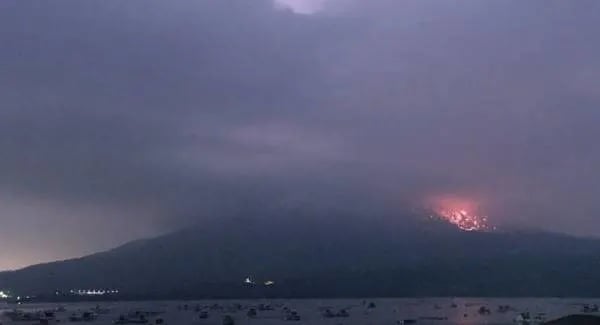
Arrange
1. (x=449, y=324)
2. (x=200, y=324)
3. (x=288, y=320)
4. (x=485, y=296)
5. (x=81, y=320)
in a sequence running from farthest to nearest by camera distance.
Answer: (x=485, y=296) → (x=81, y=320) → (x=288, y=320) → (x=200, y=324) → (x=449, y=324)

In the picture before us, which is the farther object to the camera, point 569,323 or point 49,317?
point 49,317

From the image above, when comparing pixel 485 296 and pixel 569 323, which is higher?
pixel 485 296

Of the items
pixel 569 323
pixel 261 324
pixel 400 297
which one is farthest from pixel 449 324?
pixel 400 297

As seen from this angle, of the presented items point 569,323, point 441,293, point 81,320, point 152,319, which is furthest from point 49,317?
point 441,293

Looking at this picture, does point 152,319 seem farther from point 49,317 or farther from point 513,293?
point 513,293

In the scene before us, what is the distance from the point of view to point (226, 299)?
199 meters

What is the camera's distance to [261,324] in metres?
90.5

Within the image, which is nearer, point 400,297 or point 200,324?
point 200,324

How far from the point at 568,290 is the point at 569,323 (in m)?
151

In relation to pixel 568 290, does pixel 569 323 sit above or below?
below

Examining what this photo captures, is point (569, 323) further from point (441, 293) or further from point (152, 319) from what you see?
point (441, 293)

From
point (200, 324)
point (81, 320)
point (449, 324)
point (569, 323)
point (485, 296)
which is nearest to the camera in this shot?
point (569, 323)

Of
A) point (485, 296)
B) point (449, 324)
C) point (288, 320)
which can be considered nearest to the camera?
point (449, 324)

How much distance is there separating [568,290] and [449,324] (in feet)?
399
